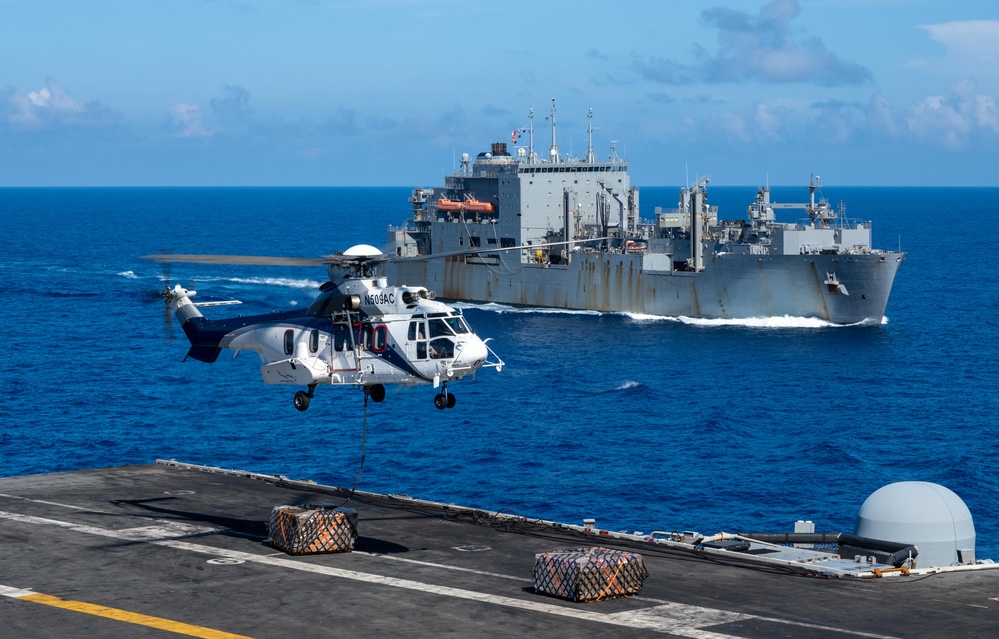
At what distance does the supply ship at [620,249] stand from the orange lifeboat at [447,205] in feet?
0.25

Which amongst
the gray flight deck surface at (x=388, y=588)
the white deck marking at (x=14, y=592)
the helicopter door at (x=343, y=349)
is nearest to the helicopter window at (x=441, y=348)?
the helicopter door at (x=343, y=349)

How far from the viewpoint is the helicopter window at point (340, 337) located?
90.1ft

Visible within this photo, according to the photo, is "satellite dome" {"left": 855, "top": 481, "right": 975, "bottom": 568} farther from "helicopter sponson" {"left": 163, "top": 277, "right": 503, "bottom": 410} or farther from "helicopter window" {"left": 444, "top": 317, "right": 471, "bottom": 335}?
"helicopter window" {"left": 444, "top": 317, "right": 471, "bottom": 335}

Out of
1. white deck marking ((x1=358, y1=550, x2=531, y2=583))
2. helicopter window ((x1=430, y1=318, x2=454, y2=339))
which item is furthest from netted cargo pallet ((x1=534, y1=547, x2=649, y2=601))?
helicopter window ((x1=430, y1=318, x2=454, y2=339))

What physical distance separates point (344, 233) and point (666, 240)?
111830 mm

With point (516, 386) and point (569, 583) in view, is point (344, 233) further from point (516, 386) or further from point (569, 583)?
point (569, 583)

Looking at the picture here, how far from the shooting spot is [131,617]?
76.3 ft

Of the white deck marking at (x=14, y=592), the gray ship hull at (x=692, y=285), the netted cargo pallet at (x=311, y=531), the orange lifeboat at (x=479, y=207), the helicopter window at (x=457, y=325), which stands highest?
the orange lifeboat at (x=479, y=207)

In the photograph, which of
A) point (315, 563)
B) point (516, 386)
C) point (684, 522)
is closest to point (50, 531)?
point (315, 563)

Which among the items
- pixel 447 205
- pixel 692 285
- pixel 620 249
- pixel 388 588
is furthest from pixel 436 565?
pixel 447 205

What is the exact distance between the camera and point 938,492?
92.7 ft

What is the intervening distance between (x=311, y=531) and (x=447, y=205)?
210 ft

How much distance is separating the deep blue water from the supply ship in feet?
6.14

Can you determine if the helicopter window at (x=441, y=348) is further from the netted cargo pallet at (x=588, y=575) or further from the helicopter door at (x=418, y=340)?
the netted cargo pallet at (x=588, y=575)
